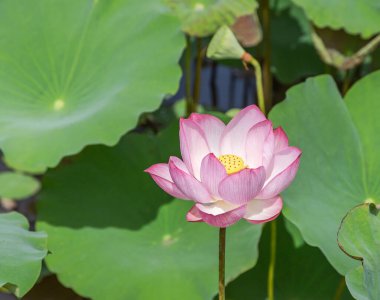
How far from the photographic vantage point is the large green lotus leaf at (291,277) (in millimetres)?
1593

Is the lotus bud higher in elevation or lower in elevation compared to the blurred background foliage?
higher

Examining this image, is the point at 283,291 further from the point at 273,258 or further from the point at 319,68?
the point at 319,68

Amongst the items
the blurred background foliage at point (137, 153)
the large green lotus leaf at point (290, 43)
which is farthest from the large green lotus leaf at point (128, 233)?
the large green lotus leaf at point (290, 43)

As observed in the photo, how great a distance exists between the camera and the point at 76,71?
1.76 metres

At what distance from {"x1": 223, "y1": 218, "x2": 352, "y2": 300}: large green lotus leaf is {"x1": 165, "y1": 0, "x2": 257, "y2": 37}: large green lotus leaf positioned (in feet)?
1.82

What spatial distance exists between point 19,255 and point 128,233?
1.45 ft

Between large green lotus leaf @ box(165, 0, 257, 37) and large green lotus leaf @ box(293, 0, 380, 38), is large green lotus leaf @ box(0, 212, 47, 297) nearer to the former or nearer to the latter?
large green lotus leaf @ box(165, 0, 257, 37)

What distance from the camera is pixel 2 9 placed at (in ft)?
6.11

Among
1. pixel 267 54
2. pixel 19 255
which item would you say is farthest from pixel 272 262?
pixel 267 54

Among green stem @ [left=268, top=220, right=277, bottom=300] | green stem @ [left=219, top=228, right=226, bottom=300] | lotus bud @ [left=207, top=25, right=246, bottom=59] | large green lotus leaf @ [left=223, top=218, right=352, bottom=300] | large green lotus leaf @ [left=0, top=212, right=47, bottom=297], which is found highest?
lotus bud @ [left=207, top=25, right=246, bottom=59]

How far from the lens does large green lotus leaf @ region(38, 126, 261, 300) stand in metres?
1.50

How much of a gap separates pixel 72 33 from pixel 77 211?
439 millimetres

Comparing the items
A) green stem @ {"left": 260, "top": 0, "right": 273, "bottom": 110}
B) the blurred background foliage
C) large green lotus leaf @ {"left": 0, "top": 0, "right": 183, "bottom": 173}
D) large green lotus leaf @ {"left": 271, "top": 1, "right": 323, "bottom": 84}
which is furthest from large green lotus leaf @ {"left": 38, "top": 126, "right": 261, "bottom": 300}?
large green lotus leaf @ {"left": 271, "top": 1, "right": 323, "bottom": 84}

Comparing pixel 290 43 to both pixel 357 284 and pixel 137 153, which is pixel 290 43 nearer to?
pixel 137 153
